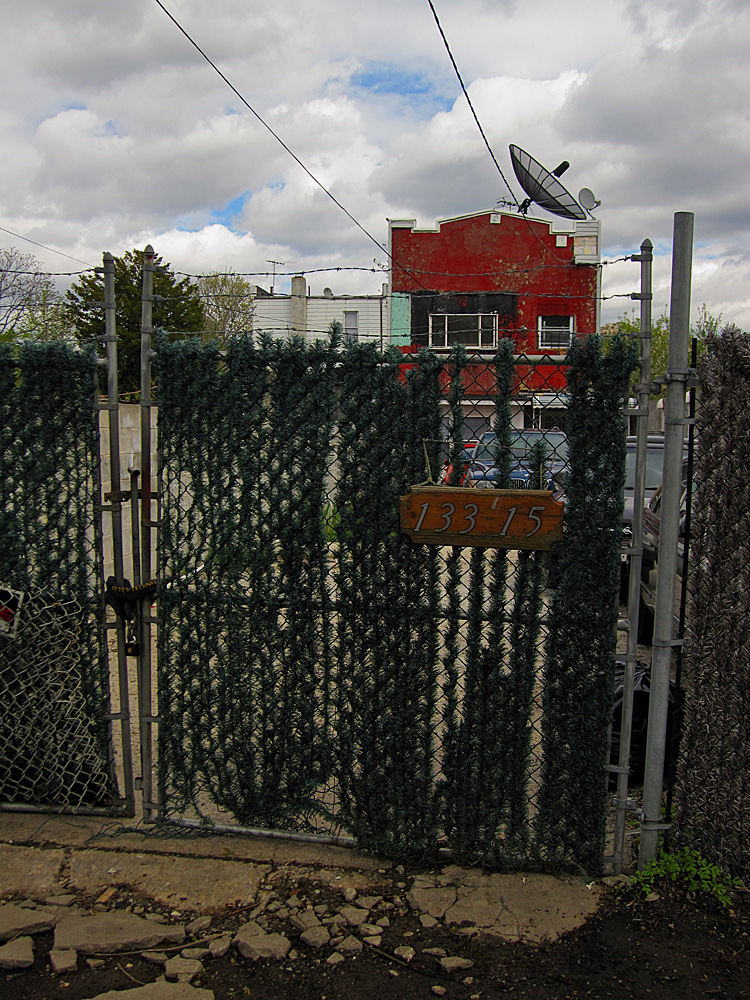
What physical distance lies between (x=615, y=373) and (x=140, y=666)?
2545mm

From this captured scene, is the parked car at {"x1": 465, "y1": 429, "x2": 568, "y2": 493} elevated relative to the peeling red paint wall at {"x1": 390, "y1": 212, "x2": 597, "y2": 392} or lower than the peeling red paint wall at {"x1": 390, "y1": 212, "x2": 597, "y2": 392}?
lower

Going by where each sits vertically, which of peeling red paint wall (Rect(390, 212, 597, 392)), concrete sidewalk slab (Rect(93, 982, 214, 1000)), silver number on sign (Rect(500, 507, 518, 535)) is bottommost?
concrete sidewalk slab (Rect(93, 982, 214, 1000))

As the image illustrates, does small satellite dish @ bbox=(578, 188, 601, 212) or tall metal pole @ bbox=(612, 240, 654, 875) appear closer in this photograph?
tall metal pole @ bbox=(612, 240, 654, 875)

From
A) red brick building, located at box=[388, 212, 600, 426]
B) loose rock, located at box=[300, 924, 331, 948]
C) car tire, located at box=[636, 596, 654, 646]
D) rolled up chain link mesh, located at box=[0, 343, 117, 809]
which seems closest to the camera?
loose rock, located at box=[300, 924, 331, 948]

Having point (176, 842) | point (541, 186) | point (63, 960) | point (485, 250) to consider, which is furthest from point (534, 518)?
point (485, 250)

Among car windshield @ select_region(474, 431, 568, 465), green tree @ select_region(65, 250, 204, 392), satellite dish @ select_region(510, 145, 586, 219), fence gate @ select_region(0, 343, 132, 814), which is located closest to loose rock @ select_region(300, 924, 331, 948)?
fence gate @ select_region(0, 343, 132, 814)

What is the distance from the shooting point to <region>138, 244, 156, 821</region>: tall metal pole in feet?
10.9

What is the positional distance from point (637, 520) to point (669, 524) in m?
0.18

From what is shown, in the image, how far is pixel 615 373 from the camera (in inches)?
115

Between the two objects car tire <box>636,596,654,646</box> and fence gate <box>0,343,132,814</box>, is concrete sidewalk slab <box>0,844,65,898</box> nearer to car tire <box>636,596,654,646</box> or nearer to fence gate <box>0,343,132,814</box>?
fence gate <box>0,343,132,814</box>

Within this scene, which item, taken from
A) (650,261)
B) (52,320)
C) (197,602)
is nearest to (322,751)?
(197,602)

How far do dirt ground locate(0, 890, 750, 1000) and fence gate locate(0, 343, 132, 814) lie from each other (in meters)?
0.90

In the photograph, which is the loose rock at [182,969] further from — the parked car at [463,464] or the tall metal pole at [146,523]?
the parked car at [463,464]

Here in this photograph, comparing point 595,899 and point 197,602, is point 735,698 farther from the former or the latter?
point 197,602
